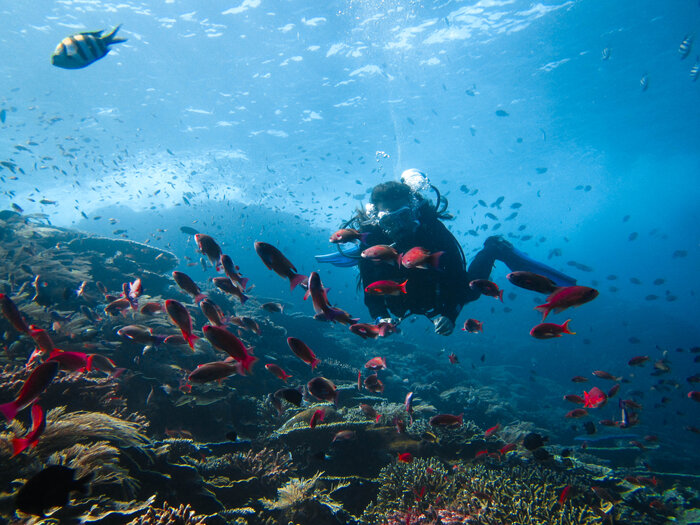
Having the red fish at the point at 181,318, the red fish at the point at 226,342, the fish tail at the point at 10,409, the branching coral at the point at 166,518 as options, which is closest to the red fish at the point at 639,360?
the red fish at the point at 226,342

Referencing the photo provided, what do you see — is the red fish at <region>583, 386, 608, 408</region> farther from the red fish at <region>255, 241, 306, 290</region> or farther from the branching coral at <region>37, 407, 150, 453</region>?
the branching coral at <region>37, 407, 150, 453</region>

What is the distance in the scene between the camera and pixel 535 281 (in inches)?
124

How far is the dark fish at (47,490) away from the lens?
1750 millimetres

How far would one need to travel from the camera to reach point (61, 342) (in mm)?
6199

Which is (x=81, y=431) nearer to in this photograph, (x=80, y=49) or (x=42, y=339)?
(x=42, y=339)

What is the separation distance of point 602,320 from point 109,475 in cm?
3445

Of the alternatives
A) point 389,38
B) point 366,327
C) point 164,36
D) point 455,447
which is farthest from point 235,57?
point 455,447

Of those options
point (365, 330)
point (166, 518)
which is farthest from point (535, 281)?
point (166, 518)

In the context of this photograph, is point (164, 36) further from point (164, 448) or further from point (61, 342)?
point (164, 448)

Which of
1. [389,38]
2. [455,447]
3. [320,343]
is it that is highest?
[389,38]

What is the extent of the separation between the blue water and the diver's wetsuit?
21.6ft

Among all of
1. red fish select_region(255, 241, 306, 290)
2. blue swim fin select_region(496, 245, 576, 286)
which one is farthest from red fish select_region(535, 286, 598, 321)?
blue swim fin select_region(496, 245, 576, 286)

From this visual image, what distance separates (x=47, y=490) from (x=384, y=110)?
28.7 metres

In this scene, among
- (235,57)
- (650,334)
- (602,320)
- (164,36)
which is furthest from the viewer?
(602,320)
